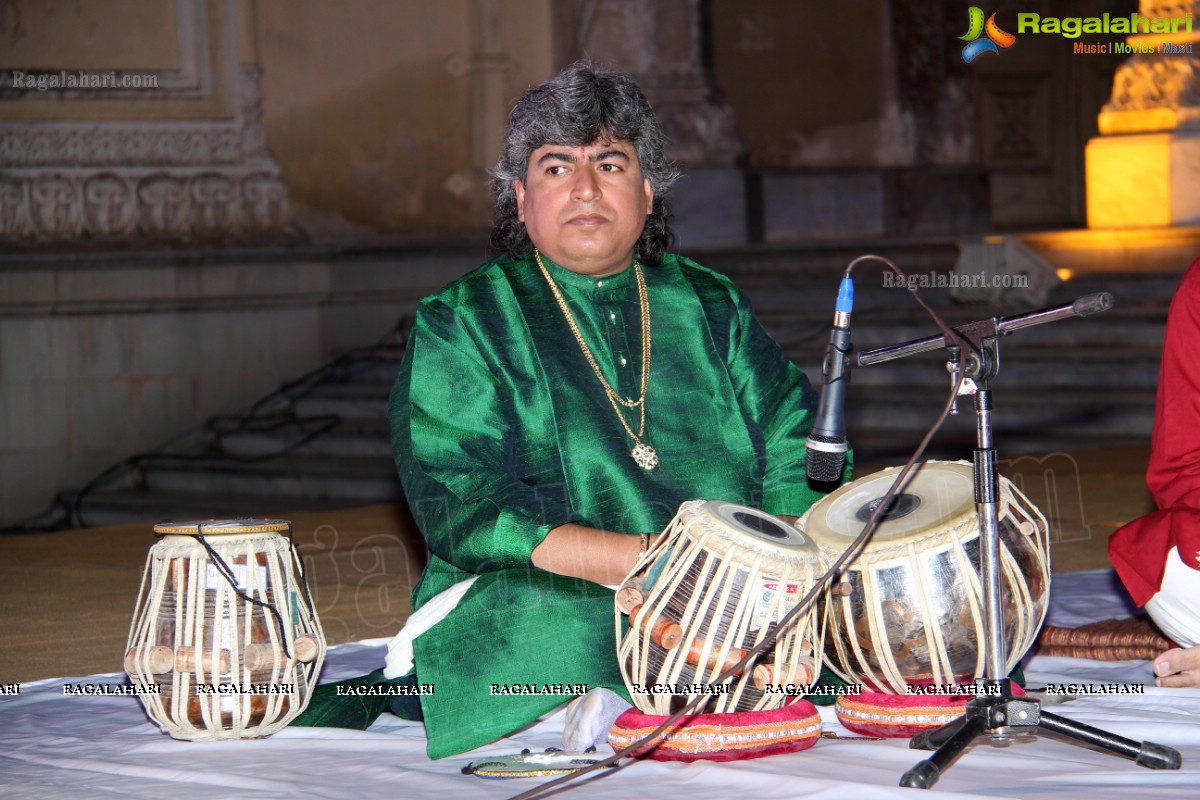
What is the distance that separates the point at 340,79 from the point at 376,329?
4.84 feet

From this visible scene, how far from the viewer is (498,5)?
1065 centimetres

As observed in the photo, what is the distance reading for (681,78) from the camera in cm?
1123

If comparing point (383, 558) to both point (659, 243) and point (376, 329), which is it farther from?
point (376, 329)

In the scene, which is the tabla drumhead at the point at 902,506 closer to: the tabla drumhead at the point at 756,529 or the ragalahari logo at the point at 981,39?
the tabla drumhead at the point at 756,529

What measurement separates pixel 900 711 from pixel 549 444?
0.88 meters

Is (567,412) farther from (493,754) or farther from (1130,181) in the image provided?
(1130,181)

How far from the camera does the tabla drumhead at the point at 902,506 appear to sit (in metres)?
3.22

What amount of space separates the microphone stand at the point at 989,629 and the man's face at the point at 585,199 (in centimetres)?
85

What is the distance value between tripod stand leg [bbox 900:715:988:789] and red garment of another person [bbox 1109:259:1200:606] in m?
0.78

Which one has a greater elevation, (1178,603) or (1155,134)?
(1155,134)

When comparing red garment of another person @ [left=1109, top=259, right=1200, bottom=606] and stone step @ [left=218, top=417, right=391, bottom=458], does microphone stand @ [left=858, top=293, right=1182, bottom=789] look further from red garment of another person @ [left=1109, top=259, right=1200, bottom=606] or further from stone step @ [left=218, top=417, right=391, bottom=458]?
stone step @ [left=218, top=417, right=391, bottom=458]

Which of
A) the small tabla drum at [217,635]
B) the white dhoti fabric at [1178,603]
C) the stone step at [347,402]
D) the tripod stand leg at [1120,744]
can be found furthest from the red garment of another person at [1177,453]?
the stone step at [347,402]

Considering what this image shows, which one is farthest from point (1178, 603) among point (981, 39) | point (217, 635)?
point (981, 39)

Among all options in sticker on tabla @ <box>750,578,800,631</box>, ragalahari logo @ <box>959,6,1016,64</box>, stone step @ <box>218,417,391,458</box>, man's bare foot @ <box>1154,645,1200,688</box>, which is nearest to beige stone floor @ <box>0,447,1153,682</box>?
stone step @ <box>218,417,391,458</box>
